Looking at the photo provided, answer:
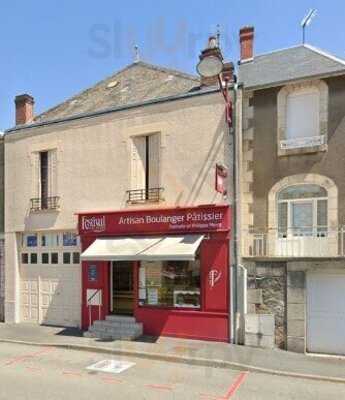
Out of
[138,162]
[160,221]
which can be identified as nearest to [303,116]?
[160,221]

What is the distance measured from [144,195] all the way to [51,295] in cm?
468

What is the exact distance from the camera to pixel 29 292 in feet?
46.7

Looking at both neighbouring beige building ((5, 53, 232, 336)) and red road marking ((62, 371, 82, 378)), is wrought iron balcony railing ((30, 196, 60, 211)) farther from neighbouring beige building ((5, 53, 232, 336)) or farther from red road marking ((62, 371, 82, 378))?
red road marking ((62, 371, 82, 378))

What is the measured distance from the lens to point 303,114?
1083cm

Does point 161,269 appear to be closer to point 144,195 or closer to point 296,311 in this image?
point 144,195

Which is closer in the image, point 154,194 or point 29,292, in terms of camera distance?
point 154,194

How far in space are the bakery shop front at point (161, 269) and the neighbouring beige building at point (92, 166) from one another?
44cm

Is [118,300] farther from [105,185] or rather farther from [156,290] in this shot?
[105,185]

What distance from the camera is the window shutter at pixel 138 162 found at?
12539 mm

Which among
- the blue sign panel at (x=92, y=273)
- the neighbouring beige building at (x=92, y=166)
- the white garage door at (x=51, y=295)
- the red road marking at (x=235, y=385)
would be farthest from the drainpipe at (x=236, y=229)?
the white garage door at (x=51, y=295)

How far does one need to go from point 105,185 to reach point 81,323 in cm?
425

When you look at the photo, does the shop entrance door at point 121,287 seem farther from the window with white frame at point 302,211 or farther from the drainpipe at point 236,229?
the window with white frame at point 302,211

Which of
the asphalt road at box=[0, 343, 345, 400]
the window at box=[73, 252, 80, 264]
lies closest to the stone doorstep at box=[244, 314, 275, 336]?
the asphalt road at box=[0, 343, 345, 400]

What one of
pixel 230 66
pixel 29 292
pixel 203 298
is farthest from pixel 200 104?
pixel 29 292
